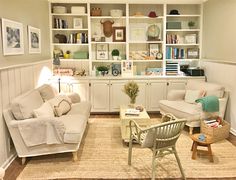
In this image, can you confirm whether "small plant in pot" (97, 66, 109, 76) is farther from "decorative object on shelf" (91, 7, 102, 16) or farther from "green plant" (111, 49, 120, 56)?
"decorative object on shelf" (91, 7, 102, 16)

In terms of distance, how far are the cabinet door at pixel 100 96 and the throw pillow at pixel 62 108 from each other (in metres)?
1.36

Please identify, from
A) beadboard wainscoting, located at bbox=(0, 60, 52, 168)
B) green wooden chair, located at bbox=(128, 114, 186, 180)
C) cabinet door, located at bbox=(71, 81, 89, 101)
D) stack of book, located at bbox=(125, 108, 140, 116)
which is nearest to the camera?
green wooden chair, located at bbox=(128, 114, 186, 180)

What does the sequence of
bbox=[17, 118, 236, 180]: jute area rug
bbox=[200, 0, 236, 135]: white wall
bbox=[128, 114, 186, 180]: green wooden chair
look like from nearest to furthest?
1. bbox=[128, 114, 186, 180]: green wooden chair
2. bbox=[17, 118, 236, 180]: jute area rug
3. bbox=[200, 0, 236, 135]: white wall

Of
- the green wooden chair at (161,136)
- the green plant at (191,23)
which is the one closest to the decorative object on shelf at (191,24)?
the green plant at (191,23)

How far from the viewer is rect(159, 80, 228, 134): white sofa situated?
13.8ft

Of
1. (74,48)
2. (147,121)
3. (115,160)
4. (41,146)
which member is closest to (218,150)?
(147,121)

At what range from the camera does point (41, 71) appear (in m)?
4.82

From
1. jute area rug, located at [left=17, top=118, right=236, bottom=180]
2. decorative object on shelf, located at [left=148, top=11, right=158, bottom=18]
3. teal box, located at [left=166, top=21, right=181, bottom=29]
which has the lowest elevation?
jute area rug, located at [left=17, top=118, right=236, bottom=180]

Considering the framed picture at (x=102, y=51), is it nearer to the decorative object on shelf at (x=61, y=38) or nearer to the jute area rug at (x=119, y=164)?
the decorative object on shelf at (x=61, y=38)

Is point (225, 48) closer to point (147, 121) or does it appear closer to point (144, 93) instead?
point (144, 93)

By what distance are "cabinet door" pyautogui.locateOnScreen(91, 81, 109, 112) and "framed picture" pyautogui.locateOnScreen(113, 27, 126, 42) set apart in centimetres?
109

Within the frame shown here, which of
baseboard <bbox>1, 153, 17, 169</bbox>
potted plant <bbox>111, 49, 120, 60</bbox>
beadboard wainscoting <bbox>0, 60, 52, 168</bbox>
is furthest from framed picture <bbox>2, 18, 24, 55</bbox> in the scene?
potted plant <bbox>111, 49, 120, 60</bbox>

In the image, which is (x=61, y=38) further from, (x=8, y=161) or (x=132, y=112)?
(x=8, y=161)

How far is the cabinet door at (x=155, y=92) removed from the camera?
558 cm
